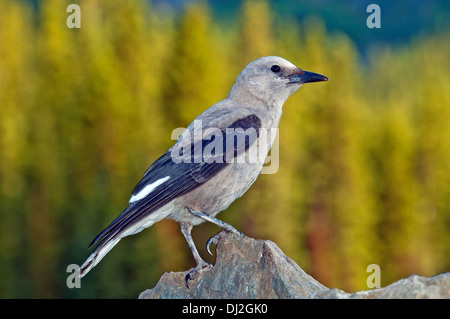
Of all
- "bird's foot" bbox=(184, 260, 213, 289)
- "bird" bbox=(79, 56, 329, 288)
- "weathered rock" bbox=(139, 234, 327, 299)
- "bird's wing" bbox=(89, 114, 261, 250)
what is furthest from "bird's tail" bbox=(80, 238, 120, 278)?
"bird's foot" bbox=(184, 260, 213, 289)

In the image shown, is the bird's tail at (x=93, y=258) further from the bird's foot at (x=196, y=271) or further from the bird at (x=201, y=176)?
the bird's foot at (x=196, y=271)

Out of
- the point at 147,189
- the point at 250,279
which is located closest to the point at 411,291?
the point at 250,279

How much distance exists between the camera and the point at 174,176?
1047 cm

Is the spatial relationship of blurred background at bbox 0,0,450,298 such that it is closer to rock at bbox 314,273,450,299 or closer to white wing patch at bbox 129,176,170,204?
white wing patch at bbox 129,176,170,204

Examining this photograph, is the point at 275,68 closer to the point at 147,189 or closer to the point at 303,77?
the point at 303,77

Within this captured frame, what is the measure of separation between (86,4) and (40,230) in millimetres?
53723

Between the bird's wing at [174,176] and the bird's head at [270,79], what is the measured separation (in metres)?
1.01

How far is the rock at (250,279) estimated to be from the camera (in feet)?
30.9

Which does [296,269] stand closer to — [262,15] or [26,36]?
[262,15]

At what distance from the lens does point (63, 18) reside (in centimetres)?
9431

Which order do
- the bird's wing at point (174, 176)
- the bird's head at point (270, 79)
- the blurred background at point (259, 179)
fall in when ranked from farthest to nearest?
the blurred background at point (259, 179) → the bird's head at point (270, 79) → the bird's wing at point (174, 176)

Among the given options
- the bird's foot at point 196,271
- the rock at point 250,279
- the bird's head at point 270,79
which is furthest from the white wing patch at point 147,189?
the bird's head at point 270,79

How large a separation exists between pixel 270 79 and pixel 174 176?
2623 millimetres

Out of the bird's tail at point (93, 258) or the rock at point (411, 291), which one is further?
the bird's tail at point (93, 258)
